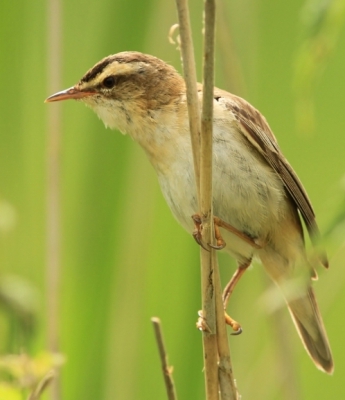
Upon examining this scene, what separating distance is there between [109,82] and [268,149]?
601mm

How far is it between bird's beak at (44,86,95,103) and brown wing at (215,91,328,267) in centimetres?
46

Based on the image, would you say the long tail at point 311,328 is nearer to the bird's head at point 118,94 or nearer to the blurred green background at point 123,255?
the blurred green background at point 123,255

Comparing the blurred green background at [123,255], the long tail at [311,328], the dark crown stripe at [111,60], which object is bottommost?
the long tail at [311,328]

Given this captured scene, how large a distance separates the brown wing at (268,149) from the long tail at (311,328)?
0.36 m

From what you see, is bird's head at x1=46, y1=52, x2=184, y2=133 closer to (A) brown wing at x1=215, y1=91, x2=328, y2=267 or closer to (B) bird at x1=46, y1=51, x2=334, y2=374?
(B) bird at x1=46, y1=51, x2=334, y2=374

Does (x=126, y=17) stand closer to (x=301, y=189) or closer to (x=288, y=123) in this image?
(x=301, y=189)

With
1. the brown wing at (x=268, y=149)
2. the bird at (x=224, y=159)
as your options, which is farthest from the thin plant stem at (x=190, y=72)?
the brown wing at (x=268, y=149)

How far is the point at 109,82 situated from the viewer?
2318mm

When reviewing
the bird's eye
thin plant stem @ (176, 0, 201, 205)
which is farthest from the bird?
thin plant stem @ (176, 0, 201, 205)

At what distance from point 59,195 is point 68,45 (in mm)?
952

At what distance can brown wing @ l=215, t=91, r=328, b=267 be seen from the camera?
2229mm

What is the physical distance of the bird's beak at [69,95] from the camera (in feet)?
7.48

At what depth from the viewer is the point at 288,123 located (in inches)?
143

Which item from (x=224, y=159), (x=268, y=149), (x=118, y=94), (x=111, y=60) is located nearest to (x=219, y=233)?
(x=224, y=159)
